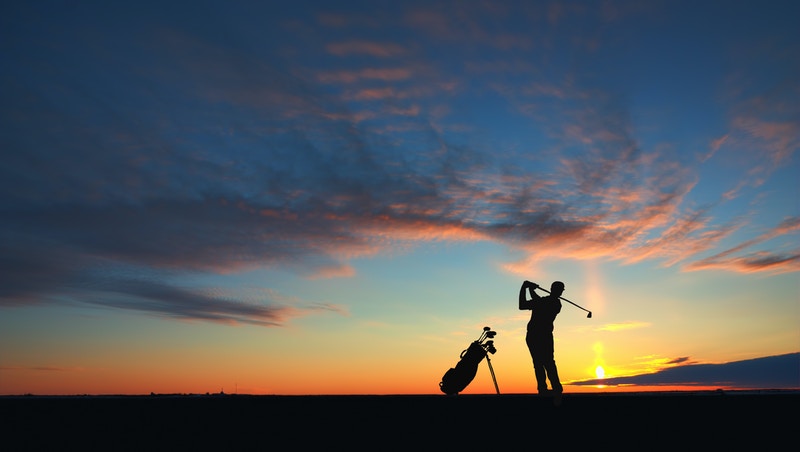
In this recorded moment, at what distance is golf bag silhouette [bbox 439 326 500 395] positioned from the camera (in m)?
22.5

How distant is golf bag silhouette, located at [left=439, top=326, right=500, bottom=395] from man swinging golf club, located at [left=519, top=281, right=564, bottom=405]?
484 centimetres

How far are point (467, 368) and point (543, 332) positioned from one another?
6.36 m

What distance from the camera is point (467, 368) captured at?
22984 mm
